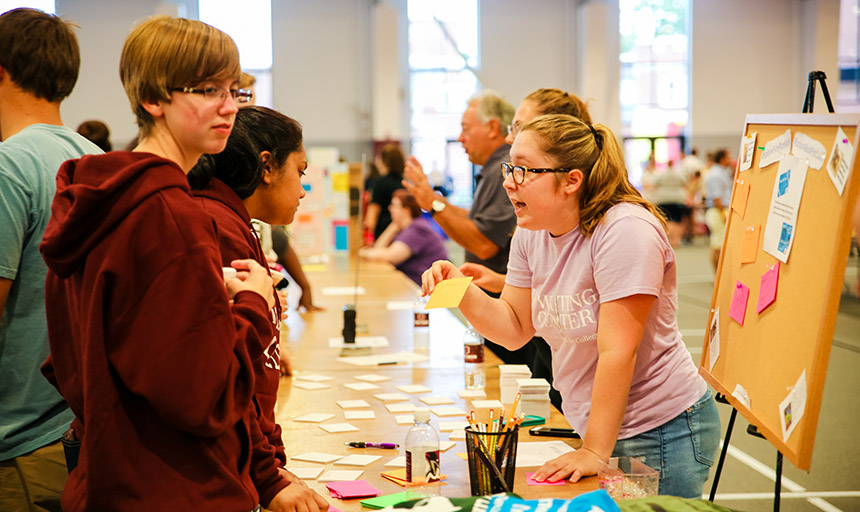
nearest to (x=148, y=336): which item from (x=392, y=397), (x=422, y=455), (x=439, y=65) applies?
(x=422, y=455)

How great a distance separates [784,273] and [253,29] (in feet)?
57.6

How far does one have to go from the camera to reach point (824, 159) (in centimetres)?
154

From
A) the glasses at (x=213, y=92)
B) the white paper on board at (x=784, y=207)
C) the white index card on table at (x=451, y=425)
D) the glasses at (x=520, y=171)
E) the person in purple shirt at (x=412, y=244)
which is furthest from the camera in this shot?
the person in purple shirt at (x=412, y=244)

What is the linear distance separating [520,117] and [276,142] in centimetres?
148

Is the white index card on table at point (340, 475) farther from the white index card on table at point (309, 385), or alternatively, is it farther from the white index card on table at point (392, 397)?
the white index card on table at point (309, 385)

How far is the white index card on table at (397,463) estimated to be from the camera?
6.19ft

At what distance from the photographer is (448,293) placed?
1.91 metres

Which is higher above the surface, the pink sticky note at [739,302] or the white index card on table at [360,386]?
the pink sticky note at [739,302]

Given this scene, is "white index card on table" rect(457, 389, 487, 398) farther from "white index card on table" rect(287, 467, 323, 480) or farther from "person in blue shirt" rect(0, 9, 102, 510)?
"person in blue shirt" rect(0, 9, 102, 510)

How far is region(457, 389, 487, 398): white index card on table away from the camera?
2.55 m

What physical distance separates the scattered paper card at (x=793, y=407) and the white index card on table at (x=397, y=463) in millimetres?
834

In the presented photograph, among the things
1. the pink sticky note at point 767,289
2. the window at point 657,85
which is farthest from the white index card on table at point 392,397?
the window at point 657,85

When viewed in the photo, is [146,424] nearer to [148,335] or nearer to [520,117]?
[148,335]

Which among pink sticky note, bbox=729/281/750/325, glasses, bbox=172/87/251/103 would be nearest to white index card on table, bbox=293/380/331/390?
pink sticky note, bbox=729/281/750/325
